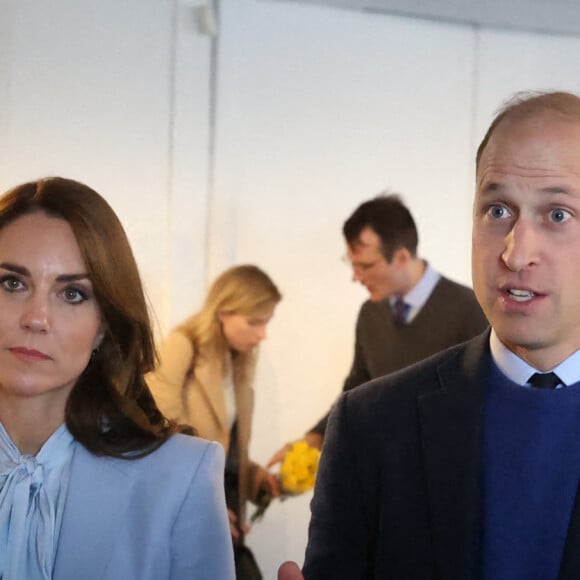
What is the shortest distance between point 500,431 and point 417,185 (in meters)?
2.98

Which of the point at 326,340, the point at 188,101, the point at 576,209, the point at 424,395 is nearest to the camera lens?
the point at 576,209

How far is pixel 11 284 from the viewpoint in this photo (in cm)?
169

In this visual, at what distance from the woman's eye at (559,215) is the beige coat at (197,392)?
2047 millimetres

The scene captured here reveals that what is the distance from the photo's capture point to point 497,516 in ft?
4.92

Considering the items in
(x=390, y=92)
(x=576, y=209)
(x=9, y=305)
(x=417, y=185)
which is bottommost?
(x=9, y=305)

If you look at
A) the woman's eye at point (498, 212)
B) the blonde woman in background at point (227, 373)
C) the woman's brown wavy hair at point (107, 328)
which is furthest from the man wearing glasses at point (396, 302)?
the woman's eye at point (498, 212)

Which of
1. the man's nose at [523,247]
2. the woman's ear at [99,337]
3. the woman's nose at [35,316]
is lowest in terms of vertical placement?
the woman's ear at [99,337]

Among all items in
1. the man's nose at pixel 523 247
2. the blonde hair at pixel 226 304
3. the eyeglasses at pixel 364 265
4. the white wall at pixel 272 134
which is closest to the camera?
the man's nose at pixel 523 247

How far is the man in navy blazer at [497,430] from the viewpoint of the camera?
1466 mm

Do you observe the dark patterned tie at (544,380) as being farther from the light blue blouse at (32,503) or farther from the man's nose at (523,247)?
the light blue blouse at (32,503)

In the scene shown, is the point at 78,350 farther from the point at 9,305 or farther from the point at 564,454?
the point at 564,454

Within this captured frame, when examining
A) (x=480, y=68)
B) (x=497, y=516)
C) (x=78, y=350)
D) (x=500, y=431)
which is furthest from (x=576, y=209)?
(x=480, y=68)

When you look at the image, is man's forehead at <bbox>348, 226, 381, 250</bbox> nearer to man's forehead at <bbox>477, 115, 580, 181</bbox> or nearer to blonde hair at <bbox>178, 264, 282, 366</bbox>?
blonde hair at <bbox>178, 264, 282, 366</bbox>

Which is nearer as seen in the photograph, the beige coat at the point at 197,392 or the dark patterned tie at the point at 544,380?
the dark patterned tie at the point at 544,380
